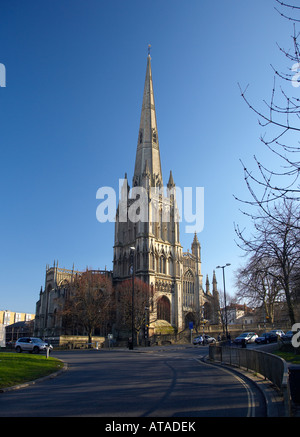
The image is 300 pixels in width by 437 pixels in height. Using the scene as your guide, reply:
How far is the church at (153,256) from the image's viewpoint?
67750 mm

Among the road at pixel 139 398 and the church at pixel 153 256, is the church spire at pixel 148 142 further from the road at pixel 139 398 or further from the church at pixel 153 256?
the road at pixel 139 398

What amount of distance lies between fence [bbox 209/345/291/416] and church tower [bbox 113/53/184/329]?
44.8 meters

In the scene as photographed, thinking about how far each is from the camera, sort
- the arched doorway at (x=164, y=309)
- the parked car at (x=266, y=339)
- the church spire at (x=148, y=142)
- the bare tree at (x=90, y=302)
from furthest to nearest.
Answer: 1. the church spire at (x=148, y=142)
2. the arched doorway at (x=164, y=309)
3. the bare tree at (x=90, y=302)
4. the parked car at (x=266, y=339)

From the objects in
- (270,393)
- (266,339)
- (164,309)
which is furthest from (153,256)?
(270,393)

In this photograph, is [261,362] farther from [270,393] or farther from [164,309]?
[164,309]

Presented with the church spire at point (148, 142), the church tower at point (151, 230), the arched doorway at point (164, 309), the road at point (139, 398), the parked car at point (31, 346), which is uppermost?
the church spire at point (148, 142)

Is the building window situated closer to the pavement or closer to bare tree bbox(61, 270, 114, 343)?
bare tree bbox(61, 270, 114, 343)

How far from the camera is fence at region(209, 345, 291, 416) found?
6975mm

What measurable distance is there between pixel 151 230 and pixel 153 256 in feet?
16.4

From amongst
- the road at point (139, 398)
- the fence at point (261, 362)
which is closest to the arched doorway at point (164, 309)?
the fence at point (261, 362)
